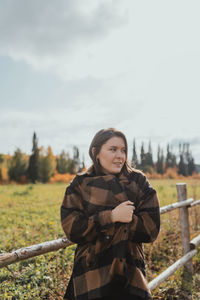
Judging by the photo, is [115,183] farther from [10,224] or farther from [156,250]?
[10,224]

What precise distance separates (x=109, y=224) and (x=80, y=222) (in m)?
0.17

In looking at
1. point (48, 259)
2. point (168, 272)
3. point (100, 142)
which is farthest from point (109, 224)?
point (168, 272)

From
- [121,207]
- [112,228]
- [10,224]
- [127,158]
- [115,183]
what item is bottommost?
[10,224]

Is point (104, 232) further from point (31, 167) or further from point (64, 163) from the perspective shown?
point (64, 163)

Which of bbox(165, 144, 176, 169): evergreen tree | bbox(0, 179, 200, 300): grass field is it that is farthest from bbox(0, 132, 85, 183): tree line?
bbox(0, 179, 200, 300): grass field

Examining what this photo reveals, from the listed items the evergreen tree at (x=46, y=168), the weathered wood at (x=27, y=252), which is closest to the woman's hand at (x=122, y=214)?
the weathered wood at (x=27, y=252)

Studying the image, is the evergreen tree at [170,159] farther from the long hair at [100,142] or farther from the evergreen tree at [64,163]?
the long hair at [100,142]

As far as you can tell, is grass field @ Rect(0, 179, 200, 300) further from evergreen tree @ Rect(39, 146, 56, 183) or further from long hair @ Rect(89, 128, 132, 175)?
evergreen tree @ Rect(39, 146, 56, 183)

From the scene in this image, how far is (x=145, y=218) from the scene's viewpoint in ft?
5.33

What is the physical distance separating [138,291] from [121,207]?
0.51 metres

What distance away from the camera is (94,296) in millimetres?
1494

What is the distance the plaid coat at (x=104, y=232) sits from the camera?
1.53 metres

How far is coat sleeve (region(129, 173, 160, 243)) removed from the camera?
1.60 meters

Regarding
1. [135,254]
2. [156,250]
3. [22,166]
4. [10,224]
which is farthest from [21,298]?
[22,166]
